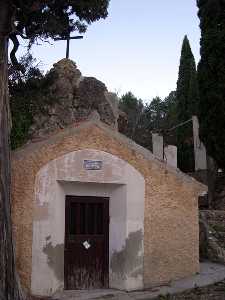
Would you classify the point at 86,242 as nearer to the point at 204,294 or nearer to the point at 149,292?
the point at 149,292

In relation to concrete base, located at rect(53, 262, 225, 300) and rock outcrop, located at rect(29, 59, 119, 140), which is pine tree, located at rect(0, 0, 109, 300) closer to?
concrete base, located at rect(53, 262, 225, 300)

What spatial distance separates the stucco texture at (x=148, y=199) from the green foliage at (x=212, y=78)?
8296 mm

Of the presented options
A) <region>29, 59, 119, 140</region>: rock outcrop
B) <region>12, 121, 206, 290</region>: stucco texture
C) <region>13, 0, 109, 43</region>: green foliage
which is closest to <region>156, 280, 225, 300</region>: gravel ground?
<region>12, 121, 206, 290</region>: stucco texture

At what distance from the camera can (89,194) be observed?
11656 mm

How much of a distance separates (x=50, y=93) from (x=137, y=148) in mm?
A: 4369

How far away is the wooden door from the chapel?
22mm

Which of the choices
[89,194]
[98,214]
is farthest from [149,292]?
[89,194]

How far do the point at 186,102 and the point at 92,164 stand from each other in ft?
80.0

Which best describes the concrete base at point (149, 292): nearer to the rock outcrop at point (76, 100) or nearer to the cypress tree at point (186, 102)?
the rock outcrop at point (76, 100)

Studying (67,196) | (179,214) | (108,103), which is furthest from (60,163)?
(108,103)

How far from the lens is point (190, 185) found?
12.5 meters

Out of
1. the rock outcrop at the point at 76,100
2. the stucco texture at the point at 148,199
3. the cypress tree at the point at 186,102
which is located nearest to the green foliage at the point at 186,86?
the cypress tree at the point at 186,102

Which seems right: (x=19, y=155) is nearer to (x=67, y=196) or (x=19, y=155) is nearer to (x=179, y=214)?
(x=67, y=196)

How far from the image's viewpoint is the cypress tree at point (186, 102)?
31.1 m
